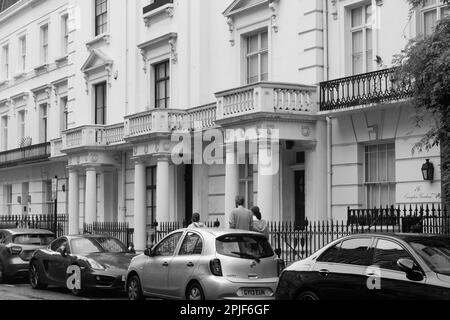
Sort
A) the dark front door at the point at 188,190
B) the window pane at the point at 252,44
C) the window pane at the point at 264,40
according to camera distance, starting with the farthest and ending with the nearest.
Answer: the dark front door at the point at 188,190 < the window pane at the point at 252,44 < the window pane at the point at 264,40

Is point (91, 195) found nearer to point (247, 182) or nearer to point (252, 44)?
point (247, 182)

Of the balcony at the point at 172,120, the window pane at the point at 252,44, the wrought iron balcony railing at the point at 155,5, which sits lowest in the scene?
the balcony at the point at 172,120

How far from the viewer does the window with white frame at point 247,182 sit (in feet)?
83.0

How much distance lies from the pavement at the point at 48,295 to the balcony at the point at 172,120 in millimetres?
7916

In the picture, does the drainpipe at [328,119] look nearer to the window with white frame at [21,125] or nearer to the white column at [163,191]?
the white column at [163,191]

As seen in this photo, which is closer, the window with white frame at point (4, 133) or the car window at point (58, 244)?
the car window at point (58, 244)

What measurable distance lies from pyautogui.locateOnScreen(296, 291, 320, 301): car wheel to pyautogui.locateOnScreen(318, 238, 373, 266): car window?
0.55 m

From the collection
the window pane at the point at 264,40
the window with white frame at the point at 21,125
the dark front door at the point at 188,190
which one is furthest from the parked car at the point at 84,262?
the window with white frame at the point at 21,125

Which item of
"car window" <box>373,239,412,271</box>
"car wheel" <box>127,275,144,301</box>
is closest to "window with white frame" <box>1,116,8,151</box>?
"car wheel" <box>127,275,144,301</box>

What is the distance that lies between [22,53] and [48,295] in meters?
25.6

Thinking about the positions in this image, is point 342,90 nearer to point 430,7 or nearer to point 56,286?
point 430,7

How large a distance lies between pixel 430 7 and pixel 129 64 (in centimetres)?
1444

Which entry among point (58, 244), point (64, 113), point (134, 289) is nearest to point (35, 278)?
point (58, 244)
